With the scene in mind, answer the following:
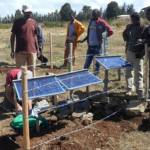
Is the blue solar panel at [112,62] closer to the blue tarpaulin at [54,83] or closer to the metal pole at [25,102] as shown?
the blue tarpaulin at [54,83]

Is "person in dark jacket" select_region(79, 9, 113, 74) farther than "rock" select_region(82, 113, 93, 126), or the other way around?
"person in dark jacket" select_region(79, 9, 113, 74)

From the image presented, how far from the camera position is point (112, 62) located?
1050 centimetres

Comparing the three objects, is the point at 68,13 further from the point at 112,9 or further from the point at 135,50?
the point at 135,50

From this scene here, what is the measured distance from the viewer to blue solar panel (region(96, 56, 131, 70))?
33.6ft

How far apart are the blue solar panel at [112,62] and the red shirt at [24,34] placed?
141cm

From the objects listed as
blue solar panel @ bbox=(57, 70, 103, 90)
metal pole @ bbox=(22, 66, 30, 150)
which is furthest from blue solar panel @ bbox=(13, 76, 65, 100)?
metal pole @ bbox=(22, 66, 30, 150)

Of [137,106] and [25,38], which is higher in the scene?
[25,38]

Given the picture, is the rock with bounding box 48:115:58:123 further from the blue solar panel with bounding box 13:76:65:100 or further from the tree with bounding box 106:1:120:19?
the tree with bounding box 106:1:120:19

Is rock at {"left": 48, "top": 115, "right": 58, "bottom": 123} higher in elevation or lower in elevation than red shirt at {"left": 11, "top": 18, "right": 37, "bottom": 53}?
lower

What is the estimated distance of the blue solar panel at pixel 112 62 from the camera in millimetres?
10252

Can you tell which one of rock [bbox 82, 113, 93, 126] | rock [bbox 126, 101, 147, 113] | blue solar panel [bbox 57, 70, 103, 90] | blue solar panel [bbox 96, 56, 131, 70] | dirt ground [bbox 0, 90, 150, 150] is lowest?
dirt ground [bbox 0, 90, 150, 150]

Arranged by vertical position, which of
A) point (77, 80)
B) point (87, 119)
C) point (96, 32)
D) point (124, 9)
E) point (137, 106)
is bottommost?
point (87, 119)

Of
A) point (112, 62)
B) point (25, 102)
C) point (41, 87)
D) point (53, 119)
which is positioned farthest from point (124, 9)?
point (25, 102)

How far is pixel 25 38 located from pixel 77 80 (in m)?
1.90
